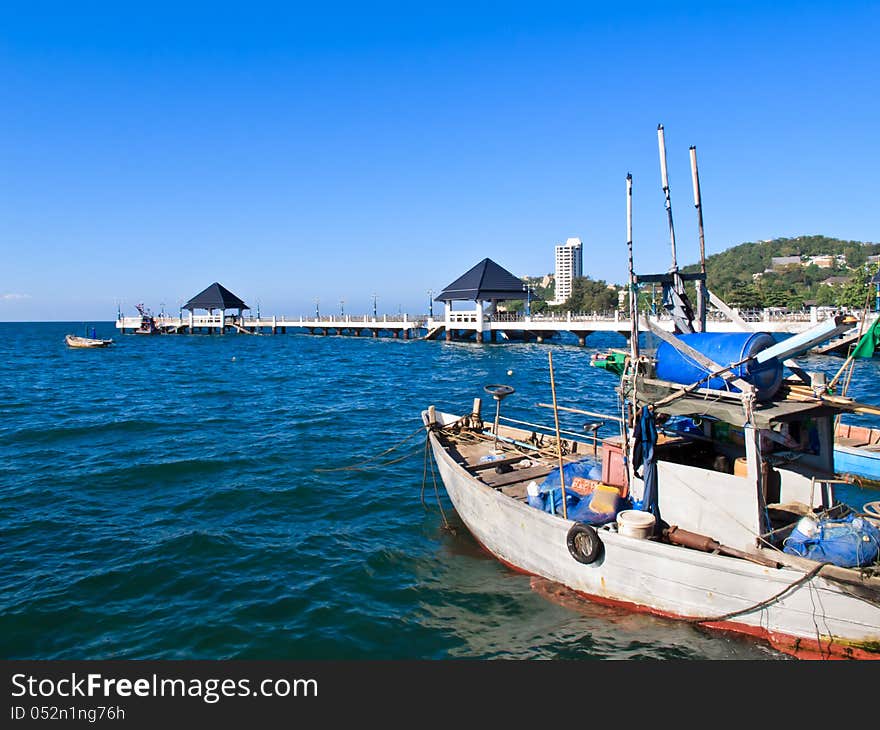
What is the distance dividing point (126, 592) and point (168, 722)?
583 centimetres

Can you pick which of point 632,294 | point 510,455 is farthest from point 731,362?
point 510,455

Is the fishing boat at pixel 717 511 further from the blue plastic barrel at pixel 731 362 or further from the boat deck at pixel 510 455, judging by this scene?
the boat deck at pixel 510 455

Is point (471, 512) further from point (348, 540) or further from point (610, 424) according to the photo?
point (610, 424)

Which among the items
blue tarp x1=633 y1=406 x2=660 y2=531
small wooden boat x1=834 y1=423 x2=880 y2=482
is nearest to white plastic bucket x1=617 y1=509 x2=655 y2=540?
blue tarp x1=633 y1=406 x2=660 y2=531

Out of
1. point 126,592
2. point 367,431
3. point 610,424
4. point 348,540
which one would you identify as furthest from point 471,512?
point 610,424

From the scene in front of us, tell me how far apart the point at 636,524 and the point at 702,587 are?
1.33 meters

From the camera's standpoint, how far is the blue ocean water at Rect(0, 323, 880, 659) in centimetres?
947

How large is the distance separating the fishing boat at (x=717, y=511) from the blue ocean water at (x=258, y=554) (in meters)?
0.69

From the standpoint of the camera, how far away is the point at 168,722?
248 inches

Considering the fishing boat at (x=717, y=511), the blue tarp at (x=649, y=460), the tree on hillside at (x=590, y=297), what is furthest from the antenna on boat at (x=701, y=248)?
the tree on hillside at (x=590, y=297)

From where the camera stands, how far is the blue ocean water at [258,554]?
373 inches

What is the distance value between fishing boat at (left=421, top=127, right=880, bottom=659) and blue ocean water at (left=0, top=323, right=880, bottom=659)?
692 millimetres

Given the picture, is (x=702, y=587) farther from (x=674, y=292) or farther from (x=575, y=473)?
(x=674, y=292)

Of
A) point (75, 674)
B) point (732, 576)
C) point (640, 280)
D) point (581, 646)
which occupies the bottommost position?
point (581, 646)
